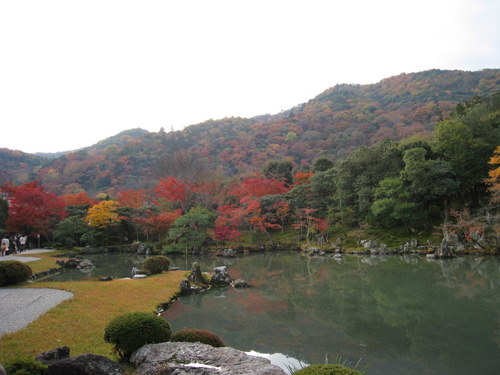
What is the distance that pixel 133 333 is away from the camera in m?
5.63

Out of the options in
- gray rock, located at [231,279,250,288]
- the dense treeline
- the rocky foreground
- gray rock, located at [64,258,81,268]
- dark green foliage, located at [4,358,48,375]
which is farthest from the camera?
the dense treeline

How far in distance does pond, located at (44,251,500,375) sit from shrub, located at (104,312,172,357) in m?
2.27

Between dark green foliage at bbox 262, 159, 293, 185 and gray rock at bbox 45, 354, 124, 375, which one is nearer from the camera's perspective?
gray rock at bbox 45, 354, 124, 375

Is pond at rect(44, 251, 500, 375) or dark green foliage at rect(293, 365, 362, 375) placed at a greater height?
dark green foliage at rect(293, 365, 362, 375)

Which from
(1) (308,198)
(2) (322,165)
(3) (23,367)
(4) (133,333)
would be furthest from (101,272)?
(2) (322,165)

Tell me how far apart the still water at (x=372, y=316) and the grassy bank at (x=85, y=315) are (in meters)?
1.09

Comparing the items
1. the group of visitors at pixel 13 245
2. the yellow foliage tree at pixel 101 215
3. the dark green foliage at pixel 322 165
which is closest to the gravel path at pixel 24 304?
the group of visitors at pixel 13 245

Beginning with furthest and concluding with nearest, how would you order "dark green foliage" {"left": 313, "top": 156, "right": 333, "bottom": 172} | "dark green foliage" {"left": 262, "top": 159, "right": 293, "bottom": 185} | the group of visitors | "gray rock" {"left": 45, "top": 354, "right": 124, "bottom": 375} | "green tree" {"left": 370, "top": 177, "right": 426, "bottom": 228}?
"dark green foliage" {"left": 262, "top": 159, "right": 293, "bottom": 185}
"dark green foliage" {"left": 313, "top": 156, "right": 333, "bottom": 172}
"green tree" {"left": 370, "top": 177, "right": 426, "bottom": 228}
the group of visitors
"gray rock" {"left": 45, "top": 354, "right": 124, "bottom": 375}

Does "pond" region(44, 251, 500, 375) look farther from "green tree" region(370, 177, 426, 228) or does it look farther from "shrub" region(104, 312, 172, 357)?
"green tree" region(370, 177, 426, 228)

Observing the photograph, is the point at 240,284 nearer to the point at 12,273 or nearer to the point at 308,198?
the point at 12,273

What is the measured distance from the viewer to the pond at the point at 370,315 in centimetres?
648

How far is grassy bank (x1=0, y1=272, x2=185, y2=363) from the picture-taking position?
18.5 feet

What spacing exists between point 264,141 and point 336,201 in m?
39.5

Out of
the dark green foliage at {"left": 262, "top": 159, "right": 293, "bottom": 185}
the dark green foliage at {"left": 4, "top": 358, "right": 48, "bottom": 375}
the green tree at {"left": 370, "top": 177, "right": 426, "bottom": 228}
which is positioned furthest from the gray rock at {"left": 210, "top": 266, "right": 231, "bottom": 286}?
the dark green foliage at {"left": 262, "top": 159, "right": 293, "bottom": 185}
